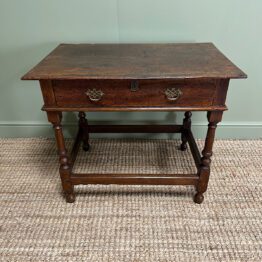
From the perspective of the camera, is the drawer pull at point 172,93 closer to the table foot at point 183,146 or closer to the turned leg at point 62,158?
the turned leg at point 62,158

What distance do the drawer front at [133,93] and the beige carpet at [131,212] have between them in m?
0.52

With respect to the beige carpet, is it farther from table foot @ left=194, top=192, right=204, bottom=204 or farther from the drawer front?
the drawer front

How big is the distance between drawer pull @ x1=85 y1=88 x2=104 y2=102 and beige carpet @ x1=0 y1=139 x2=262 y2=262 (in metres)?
0.55

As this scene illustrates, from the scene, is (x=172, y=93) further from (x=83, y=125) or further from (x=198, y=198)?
(x=83, y=125)

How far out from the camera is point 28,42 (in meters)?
1.44

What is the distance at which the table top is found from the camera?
926 mm

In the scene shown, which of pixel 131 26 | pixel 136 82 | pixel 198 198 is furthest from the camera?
pixel 131 26

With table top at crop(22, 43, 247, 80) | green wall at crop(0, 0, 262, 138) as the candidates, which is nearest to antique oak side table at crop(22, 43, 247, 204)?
table top at crop(22, 43, 247, 80)

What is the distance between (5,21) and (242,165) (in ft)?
4.93

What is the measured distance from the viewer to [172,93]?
3.19 ft

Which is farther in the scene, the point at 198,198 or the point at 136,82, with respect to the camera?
the point at 198,198

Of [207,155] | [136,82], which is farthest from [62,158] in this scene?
[207,155]

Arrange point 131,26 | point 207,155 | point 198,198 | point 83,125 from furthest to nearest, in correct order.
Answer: point 83,125
point 131,26
point 198,198
point 207,155

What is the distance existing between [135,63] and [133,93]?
134mm
